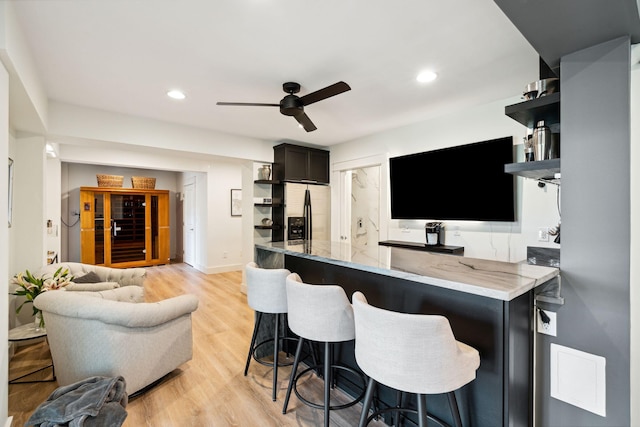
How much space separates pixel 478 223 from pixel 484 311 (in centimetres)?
223

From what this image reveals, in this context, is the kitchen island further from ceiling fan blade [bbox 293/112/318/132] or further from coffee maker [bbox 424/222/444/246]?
coffee maker [bbox 424/222/444/246]

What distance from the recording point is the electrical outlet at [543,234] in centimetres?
288

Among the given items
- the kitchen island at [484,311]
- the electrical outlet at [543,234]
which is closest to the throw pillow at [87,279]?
the kitchen island at [484,311]

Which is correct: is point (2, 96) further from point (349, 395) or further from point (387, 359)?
point (349, 395)

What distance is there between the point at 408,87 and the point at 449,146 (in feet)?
3.58

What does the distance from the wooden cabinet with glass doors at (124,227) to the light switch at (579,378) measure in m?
7.83

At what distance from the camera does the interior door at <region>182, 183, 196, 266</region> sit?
7141 mm

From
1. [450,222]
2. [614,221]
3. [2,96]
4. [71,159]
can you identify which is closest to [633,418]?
[614,221]

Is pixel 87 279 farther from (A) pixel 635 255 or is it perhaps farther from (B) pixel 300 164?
(A) pixel 635 255

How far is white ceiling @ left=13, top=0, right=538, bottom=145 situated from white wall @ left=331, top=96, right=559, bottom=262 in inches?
8.9

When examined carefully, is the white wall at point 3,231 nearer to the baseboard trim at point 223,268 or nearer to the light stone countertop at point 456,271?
the light stone countertop at point 456,271

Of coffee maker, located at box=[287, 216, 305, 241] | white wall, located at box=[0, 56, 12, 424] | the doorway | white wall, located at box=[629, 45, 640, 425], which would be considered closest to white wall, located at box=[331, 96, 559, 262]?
the doorway

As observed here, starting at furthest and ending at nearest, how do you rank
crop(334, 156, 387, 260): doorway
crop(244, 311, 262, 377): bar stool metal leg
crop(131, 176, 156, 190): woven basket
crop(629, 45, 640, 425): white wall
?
crop(131, 176, 156, 190): woven basket < crop(334, 156, 387, 260): doorway < crop(244, 311, 262, 377): bar stool metal leg < crop(629, 45, 640, 425): white wall

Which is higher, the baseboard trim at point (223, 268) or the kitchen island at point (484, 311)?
the kitchen island at point (484, 311)
